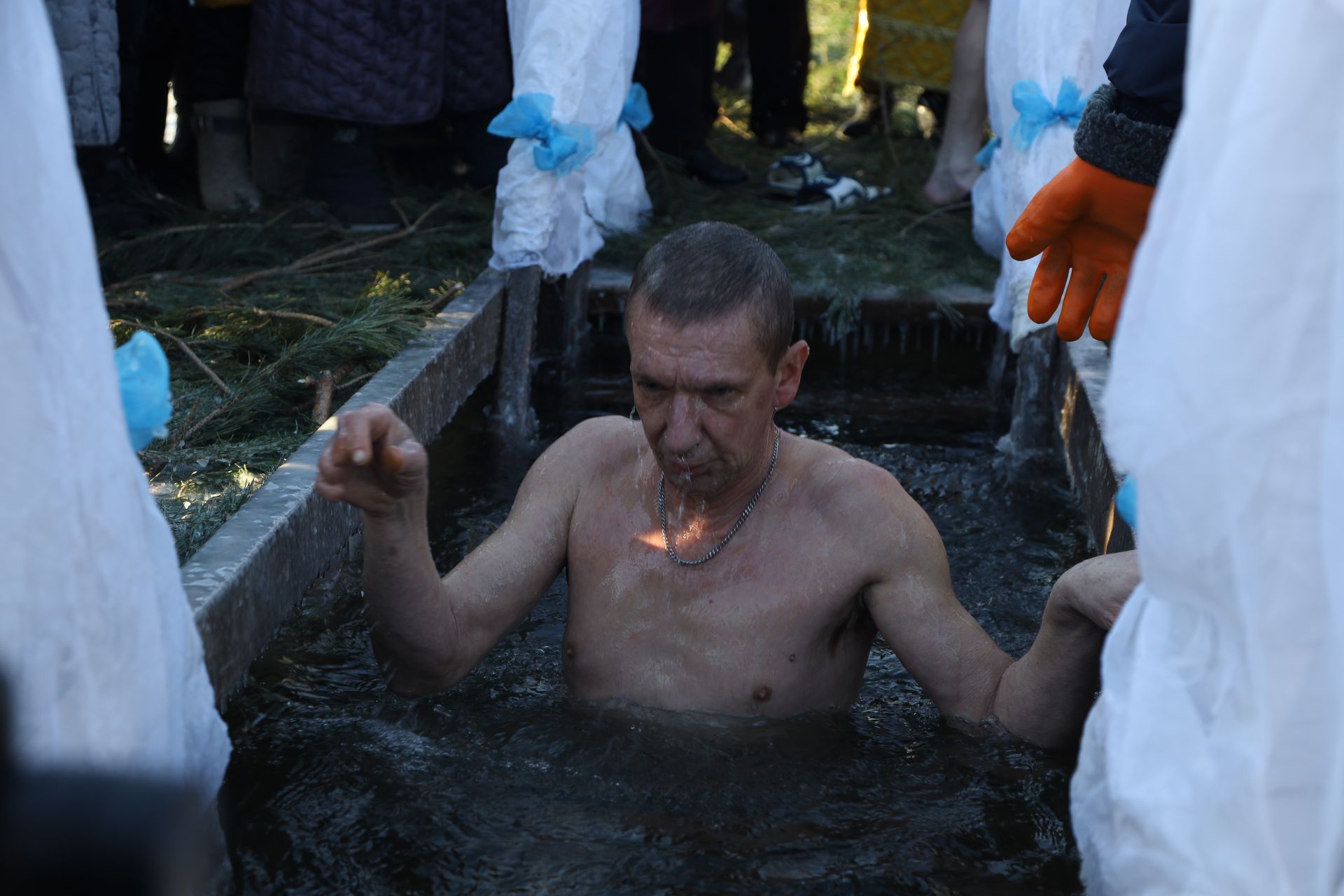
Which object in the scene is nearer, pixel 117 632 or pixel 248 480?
→ pixel 117 632

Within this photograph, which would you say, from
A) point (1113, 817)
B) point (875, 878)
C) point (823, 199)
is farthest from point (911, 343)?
point (1113, 817)

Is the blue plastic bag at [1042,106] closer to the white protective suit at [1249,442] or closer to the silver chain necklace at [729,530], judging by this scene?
the silver chain necklace at [729,530]

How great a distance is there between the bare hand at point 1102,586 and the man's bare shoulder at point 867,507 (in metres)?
0.51

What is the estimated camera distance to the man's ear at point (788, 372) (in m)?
2.86

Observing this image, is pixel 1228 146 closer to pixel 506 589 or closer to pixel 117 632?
pixel 117 632

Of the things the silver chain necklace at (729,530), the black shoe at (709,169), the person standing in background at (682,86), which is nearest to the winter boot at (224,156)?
the person standing in background at (682,86)

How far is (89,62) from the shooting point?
538cm

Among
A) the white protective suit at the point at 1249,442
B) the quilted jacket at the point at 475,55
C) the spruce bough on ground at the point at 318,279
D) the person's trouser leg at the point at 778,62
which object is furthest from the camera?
the person's trouser leg at the point at 778,62

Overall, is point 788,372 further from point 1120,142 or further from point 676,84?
point 676,84

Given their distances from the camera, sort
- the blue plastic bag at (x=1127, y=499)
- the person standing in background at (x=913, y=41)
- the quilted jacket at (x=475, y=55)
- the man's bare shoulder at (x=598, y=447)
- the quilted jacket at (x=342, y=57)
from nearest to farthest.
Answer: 1. the blue plastic bag at (x=1127, y=499)
2. the man's bare shoulder at (x=598, y=447)
3. the quilted jacket at (x=342, y=57)
4. the quilted jacket at (x=475, y=55)
5. the person standing in background at (x=913, y=41)

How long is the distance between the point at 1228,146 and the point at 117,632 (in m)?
1.33

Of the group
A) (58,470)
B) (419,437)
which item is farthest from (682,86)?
(58,470)

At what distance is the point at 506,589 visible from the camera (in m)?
2.92

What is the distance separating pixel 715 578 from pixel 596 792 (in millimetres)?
504
